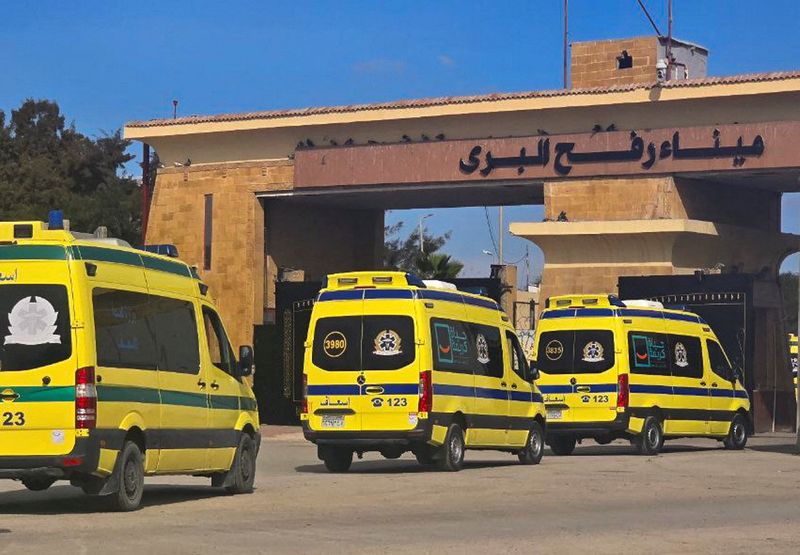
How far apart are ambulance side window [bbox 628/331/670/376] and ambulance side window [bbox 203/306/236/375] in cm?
1094

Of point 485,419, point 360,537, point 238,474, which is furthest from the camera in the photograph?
point 485,419

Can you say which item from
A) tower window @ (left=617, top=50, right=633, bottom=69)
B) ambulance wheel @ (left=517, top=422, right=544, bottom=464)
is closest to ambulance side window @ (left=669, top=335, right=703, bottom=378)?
ambulance wheel @ (left=517, top=422, right=544, bottom=464)

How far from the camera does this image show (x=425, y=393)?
74.1 ft

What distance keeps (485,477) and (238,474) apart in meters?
4.31

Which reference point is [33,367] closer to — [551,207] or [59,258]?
[59,258]

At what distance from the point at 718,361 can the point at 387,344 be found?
10330 millimetres

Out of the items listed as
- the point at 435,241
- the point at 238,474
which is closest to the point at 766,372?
the point at 238,474

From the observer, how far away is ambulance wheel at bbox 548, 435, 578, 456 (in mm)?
29703

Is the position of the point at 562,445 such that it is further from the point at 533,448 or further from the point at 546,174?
the point at 546,174

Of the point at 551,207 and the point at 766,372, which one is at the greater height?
the point at 551,207

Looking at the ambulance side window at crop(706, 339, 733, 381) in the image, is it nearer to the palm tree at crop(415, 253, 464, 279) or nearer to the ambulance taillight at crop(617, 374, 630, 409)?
the ambulance taillight at crop(617, 374, 630, 409)

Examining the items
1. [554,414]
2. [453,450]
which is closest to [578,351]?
[554,414]

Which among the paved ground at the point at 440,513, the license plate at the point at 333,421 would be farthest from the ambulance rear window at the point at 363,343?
the paved ground at the point at 440,513

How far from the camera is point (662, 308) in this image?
29.6 m
